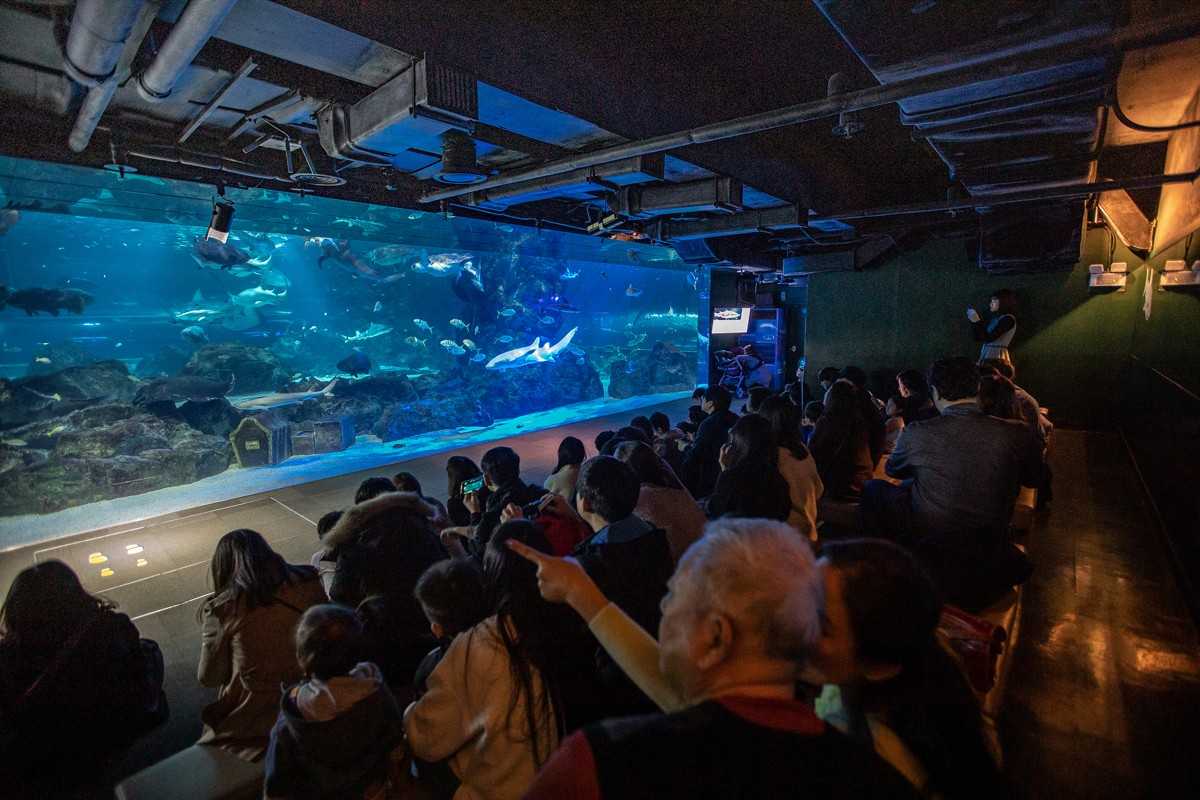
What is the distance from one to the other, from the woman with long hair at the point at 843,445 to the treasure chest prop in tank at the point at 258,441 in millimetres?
11660

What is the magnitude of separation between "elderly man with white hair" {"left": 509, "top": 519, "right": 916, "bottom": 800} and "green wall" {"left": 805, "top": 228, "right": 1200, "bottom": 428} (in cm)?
676

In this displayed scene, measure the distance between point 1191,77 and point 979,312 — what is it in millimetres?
5095

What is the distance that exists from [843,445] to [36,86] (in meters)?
6.24

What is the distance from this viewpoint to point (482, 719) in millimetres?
1632

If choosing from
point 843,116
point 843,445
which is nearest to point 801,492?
point 843,445

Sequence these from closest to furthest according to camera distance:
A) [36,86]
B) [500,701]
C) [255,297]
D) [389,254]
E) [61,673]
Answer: [500,701] → [61,673] → [36,86] → [389,254] → [255,297]

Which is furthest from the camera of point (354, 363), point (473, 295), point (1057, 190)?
point (473, 295)

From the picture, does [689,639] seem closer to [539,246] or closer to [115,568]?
[115,568]

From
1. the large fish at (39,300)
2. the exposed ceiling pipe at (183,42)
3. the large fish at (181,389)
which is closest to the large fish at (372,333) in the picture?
the large fish at (39,300)

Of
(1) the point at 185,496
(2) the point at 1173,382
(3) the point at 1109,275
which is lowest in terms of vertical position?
(1) the point at 185,496

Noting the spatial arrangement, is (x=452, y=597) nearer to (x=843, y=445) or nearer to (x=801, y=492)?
(x=801, y=492)

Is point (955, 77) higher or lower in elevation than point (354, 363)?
higher

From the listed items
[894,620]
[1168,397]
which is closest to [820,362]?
[1168,397]

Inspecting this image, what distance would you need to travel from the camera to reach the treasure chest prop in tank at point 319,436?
12914 mm
